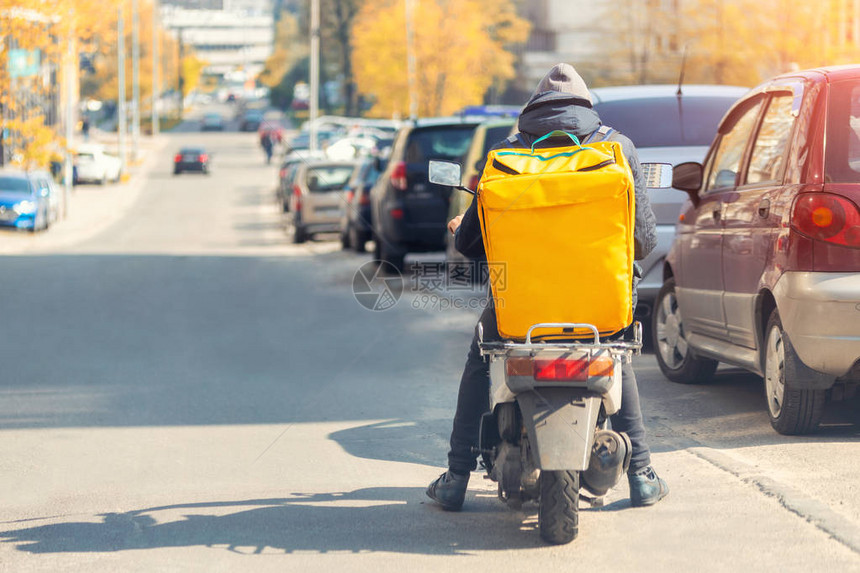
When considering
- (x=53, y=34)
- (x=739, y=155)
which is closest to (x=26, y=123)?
(x=53, y=34)

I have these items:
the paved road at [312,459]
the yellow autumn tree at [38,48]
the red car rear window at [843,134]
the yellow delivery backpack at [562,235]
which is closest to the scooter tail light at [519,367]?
the yellow delivery backpack at [562,235]

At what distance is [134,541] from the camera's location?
17.1ft

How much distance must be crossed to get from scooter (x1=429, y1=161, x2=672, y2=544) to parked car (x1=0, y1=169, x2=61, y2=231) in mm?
29059

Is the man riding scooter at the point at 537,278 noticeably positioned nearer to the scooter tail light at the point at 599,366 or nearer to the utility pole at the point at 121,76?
the scooter tail light at the point at 599,366

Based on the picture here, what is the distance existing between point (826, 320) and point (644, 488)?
1.49 m

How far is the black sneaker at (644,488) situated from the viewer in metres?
5.55

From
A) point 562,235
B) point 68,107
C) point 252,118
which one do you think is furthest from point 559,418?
point 68,107

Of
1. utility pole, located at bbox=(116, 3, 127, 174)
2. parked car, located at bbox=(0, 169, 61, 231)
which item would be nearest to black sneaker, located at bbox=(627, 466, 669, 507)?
parked car, located at bbox=(0, 169, 61, 231)

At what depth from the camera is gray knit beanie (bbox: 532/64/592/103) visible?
5230mm

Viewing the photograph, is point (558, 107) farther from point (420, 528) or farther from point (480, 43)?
point (480, 43)

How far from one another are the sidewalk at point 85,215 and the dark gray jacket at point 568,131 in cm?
2105

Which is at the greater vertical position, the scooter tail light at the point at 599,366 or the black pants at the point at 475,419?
the scooter tail light at the point at 599,366

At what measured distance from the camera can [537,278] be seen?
492 centimetres

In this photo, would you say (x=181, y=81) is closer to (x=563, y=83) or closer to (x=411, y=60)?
(x=411, y=60)
